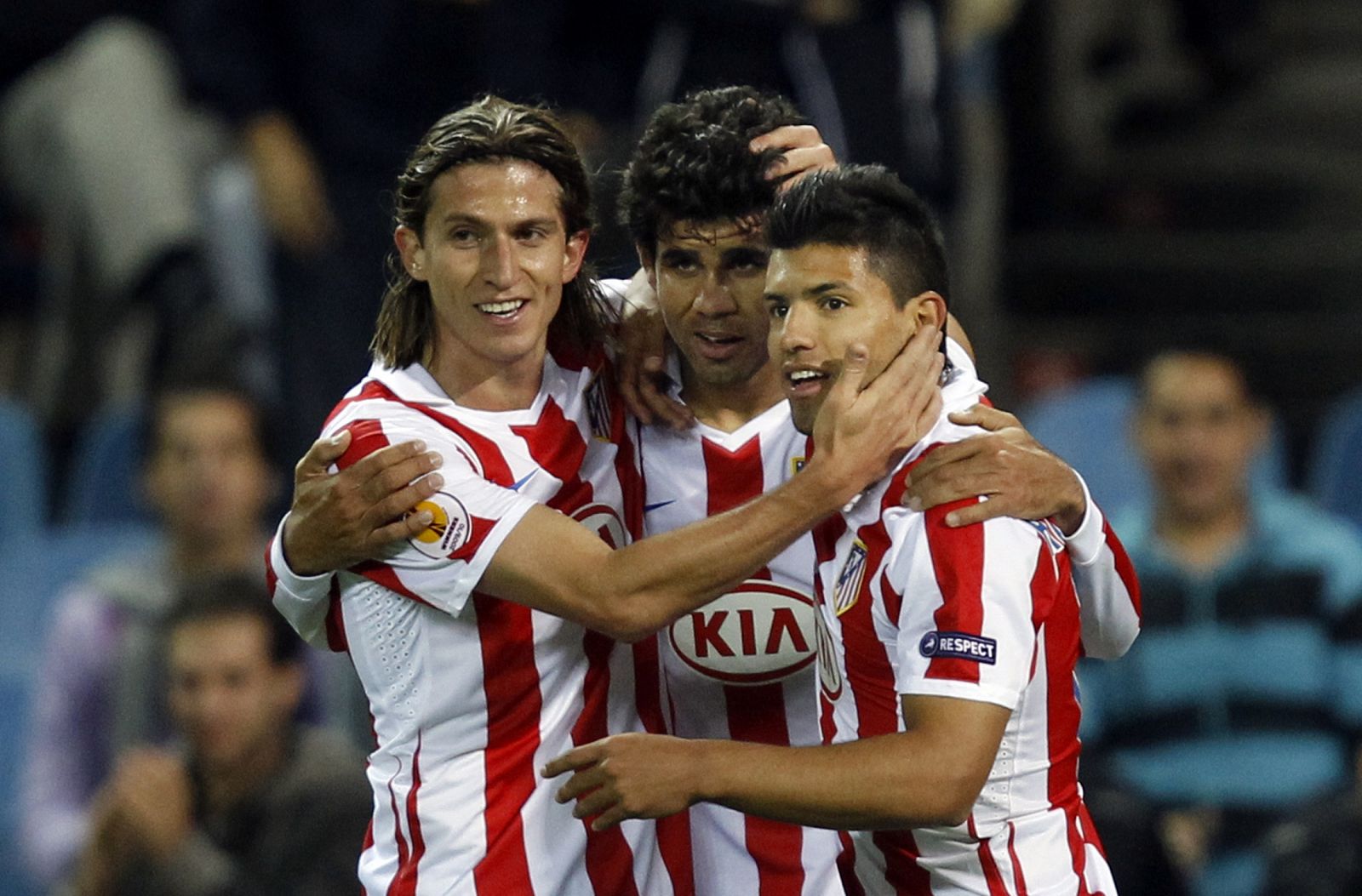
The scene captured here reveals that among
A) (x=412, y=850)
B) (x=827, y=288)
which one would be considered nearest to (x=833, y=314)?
(x=827, y=288)

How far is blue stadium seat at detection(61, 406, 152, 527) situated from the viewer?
262 inches

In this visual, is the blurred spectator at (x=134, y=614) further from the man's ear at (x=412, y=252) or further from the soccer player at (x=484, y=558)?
the man's ear at (x=412, y=252)

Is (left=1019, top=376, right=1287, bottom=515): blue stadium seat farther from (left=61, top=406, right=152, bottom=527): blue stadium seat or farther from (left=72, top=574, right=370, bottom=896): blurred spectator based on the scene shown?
(left=61, top=406, right=152, bottom=527): blue stadium seat

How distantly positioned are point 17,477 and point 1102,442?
331 cm

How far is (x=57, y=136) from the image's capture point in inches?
280

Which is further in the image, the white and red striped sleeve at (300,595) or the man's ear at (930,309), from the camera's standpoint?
the white and red striped sleeve at (300,595)

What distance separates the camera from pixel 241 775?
512cm

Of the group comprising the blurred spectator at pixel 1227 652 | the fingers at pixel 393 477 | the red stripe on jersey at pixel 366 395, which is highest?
the red stripe on jersey at pixel 366 395

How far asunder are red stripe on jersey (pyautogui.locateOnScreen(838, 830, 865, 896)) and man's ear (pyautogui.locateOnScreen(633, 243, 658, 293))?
0.91m

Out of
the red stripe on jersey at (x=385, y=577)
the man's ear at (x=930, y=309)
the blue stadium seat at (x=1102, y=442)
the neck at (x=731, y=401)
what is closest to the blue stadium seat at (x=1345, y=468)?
the blue stadium seat at (x=1102, y=442)

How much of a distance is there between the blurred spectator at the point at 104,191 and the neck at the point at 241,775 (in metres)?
2.06

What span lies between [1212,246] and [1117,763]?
2699mm

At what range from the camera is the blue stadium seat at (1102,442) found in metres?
6.56

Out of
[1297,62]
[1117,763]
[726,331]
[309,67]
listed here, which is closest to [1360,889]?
[1117,763]
